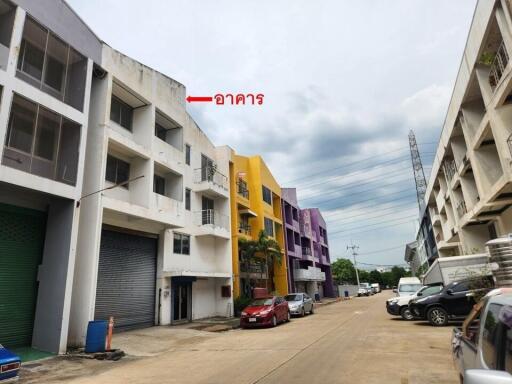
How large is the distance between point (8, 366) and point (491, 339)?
8.66m

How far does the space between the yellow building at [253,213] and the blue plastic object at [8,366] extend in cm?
1967

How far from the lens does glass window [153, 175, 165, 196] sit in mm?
20953

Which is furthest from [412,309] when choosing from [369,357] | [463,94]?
[463,94]

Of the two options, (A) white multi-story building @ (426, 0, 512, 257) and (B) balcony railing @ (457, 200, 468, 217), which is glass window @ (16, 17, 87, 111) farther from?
(B) balcony railing @ (457, 200, 468, 217)

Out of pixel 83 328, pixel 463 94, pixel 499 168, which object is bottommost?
pixel 83 328

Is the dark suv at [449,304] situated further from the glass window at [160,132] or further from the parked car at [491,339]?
the glass window at [160,132]

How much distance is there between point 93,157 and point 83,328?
6.81 m

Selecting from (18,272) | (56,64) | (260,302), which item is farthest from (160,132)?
(18,272)

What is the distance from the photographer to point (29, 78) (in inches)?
506

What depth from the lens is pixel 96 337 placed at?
11.9 metres

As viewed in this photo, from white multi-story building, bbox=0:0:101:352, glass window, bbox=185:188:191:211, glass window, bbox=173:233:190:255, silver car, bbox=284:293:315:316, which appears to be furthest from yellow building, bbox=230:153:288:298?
white multi-story building, bbox=0:0:101:352

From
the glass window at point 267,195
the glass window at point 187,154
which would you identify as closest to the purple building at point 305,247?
the glass window at point 267,195

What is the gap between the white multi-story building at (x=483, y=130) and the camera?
47.5 feet

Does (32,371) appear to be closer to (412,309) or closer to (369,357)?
(369,357)
